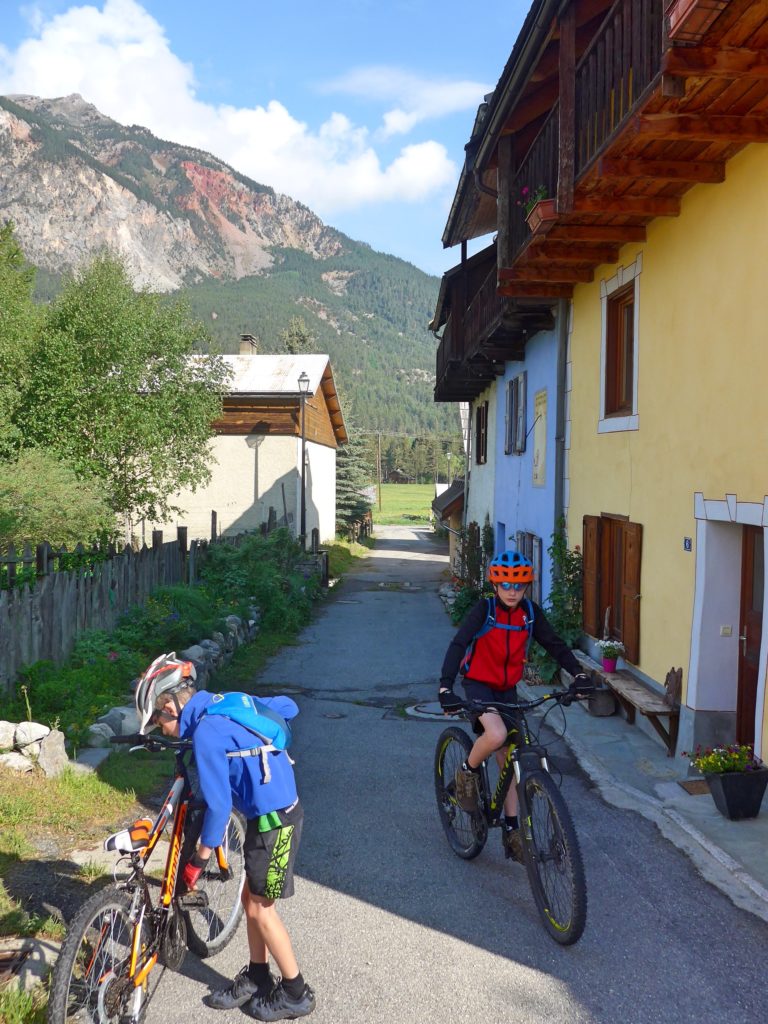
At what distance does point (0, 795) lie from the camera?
19.8 ft

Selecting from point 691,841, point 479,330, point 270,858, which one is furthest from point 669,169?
point 479,330

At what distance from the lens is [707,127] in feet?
20.9

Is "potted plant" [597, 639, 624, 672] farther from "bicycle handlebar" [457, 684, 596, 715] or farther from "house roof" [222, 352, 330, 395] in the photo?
"house roof" [222, 352, 330, 395]

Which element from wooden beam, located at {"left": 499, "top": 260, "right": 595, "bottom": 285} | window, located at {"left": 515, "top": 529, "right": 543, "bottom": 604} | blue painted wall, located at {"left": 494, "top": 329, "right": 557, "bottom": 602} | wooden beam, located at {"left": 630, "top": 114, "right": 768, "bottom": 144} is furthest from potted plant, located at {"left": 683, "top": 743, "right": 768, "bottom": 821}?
window, located at {"left": 515, "top": 529, "right": 543, "bottom": 604}

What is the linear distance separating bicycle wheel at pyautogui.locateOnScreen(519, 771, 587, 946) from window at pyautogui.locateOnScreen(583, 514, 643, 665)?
4.99m

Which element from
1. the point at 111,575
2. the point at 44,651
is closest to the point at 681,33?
the point at 44,651

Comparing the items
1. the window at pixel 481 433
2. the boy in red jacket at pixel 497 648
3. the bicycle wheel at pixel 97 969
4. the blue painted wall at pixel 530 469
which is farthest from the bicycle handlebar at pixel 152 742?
the window at pixel 481 433

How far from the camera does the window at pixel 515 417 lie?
15648 millimetres

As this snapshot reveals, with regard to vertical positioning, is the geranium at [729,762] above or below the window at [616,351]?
below

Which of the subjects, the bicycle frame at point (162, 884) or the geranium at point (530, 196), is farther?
the geranium at point (530, 196)

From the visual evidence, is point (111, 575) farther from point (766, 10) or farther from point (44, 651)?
point (766, 10)

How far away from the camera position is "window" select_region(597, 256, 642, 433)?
10.2 meters

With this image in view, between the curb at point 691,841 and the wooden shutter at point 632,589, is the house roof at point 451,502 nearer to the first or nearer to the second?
the wooden shutter at point 632,589

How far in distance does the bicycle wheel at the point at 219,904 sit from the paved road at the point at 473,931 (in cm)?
9
